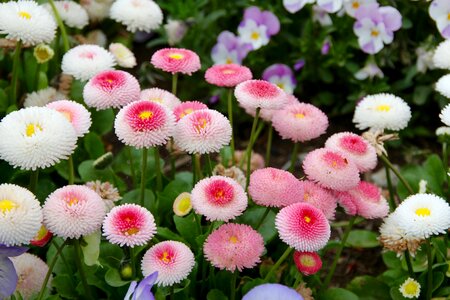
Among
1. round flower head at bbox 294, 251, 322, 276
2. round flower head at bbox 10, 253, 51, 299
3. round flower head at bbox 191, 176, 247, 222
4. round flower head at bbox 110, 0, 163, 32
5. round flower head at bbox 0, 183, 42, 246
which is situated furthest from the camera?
round flower head at bbox 110, 0, 163, 32

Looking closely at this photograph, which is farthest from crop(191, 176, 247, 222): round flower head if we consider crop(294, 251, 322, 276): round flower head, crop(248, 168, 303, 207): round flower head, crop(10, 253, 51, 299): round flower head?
crop(10, 253, 51, 299): round flower head

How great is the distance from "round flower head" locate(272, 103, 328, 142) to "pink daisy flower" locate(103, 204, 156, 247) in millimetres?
459

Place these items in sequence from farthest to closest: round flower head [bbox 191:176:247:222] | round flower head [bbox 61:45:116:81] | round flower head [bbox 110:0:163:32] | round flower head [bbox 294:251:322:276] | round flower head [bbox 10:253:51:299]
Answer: round flower head [bbox 110:0:163:32] → round flower head [bbox 61:45:116:81] → round flower head [bbox 10:253:51:299] → round flower head [bbox 294:251:322:276] → round flower head [bbox 191:176:247:222]

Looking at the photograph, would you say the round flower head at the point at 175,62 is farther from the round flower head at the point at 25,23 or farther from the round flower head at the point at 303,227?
the round flower head at the point at 303,227

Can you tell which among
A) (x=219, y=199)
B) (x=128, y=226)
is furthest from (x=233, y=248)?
(x=128, y=226)

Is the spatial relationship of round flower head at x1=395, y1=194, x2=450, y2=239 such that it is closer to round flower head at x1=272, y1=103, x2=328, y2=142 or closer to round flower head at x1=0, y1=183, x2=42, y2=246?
round flower head at x1=272, y1=103, x2=328, y2=142

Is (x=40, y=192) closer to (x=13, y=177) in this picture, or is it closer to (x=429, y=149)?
(x=13, y=177)

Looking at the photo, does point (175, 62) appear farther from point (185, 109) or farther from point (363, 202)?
point (363, 202)

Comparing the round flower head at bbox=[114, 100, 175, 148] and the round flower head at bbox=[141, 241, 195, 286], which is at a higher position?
the round flower head at bbox=[114, 100, 175, 148]

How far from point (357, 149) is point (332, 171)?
0.47ft

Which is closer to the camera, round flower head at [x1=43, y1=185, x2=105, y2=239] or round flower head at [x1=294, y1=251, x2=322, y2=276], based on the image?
round flower head at [x1=43, y1=185, x2=105, y2=239]

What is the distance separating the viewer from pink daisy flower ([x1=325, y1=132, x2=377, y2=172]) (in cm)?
171

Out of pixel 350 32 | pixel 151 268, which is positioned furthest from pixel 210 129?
pixel 350 32

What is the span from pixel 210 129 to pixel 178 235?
12.9 inches
